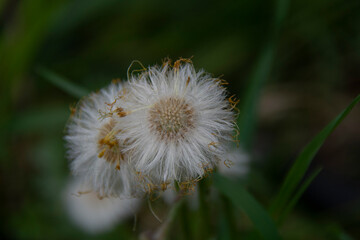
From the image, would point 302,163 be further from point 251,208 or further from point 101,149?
point 101,149

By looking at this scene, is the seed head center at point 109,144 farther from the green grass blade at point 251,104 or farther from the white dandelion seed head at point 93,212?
the white dandelion seed head at point 93,212

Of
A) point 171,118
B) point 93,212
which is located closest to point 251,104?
point 171,118

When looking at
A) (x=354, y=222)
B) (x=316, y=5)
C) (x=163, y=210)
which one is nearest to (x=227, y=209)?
(x=163, y=210)

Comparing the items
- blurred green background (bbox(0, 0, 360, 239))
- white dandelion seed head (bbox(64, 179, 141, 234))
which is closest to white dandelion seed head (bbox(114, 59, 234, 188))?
white dandelion seed head (bbox(64, 179, 141, 234))

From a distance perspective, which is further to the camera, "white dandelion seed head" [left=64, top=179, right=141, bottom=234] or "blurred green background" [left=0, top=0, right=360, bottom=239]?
"blurred green background" [left=0, top=0, right=360, bottom=239]

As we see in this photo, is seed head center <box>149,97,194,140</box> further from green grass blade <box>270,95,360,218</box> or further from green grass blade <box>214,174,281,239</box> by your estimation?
green grass blade <box>270,95,360,218</box>

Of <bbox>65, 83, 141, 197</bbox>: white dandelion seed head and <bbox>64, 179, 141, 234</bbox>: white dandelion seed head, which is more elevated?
<bbox>65, 83, 141, 197</bbox>: white dandelion seed head

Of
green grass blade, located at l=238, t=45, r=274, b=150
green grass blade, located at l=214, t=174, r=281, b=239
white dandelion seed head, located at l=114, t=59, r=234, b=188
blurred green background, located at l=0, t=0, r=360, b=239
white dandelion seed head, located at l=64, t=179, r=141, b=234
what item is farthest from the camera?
blurred green background, located at l=0, t=0, r=360, b=239
